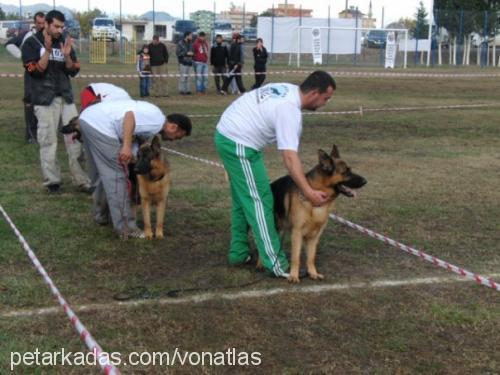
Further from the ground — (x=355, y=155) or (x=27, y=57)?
(x=27, y=57)

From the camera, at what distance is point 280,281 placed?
16.9ft

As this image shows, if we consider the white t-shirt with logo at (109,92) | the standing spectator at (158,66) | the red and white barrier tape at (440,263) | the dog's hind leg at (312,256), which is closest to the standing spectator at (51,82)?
the white t-shirt with logo at (109,92)

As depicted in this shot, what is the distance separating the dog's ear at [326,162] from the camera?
4.78 m

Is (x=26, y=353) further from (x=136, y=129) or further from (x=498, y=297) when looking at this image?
(x=498, y=297)

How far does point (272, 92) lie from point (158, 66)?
53.5ft

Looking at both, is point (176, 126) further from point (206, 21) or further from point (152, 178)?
point (206, 21)

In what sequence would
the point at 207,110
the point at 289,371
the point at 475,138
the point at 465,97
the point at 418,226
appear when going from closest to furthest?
1. the point at 289,371
2. the point at 418,226
3. the point at 475,138
4. the point at 207,110
5. the point at 465,97

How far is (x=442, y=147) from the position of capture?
1188cm

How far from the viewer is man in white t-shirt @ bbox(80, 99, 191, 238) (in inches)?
227

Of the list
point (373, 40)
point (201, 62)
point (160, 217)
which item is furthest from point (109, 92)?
point (373, 40)

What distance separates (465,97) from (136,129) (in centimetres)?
1852

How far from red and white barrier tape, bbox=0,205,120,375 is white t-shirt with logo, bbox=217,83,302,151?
165cm

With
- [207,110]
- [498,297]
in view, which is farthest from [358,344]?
[207,110]

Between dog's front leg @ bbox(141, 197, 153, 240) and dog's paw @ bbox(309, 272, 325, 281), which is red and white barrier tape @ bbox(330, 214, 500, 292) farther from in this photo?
dog's front leg @ bbox(141, 197, 153, 240)
